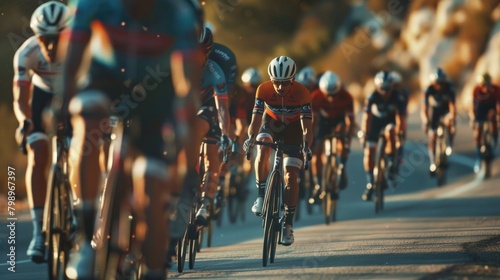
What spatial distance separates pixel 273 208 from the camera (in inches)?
455

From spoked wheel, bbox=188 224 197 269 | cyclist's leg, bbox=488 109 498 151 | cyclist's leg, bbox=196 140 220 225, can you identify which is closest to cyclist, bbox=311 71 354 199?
cyclist's leg, bbox=196 140 220 225

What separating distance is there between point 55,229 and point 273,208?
3.62 metres

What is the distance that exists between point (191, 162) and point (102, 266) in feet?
3.13

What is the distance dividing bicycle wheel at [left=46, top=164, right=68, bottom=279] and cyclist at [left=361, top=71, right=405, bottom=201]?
11.0 m

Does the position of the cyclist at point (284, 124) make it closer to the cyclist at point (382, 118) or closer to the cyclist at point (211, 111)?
the cyclist at point (211, 111)

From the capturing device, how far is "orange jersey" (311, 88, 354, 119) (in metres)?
18.0

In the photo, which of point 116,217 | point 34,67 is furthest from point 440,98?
point 116,217

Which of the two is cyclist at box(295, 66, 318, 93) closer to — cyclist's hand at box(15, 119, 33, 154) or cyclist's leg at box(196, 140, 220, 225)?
cyclist's leg at box(196, 140, 220, 225)

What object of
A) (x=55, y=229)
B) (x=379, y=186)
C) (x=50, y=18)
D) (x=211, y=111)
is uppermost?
Result: (x=50, y=18)

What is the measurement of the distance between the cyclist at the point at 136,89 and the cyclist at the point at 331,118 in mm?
11148

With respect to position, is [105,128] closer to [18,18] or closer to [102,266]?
[102,266]

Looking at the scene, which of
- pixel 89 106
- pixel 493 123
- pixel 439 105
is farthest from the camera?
pixel 493 123

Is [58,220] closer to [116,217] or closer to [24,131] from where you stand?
[24,131]

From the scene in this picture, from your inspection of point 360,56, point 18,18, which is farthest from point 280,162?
point 360,56
